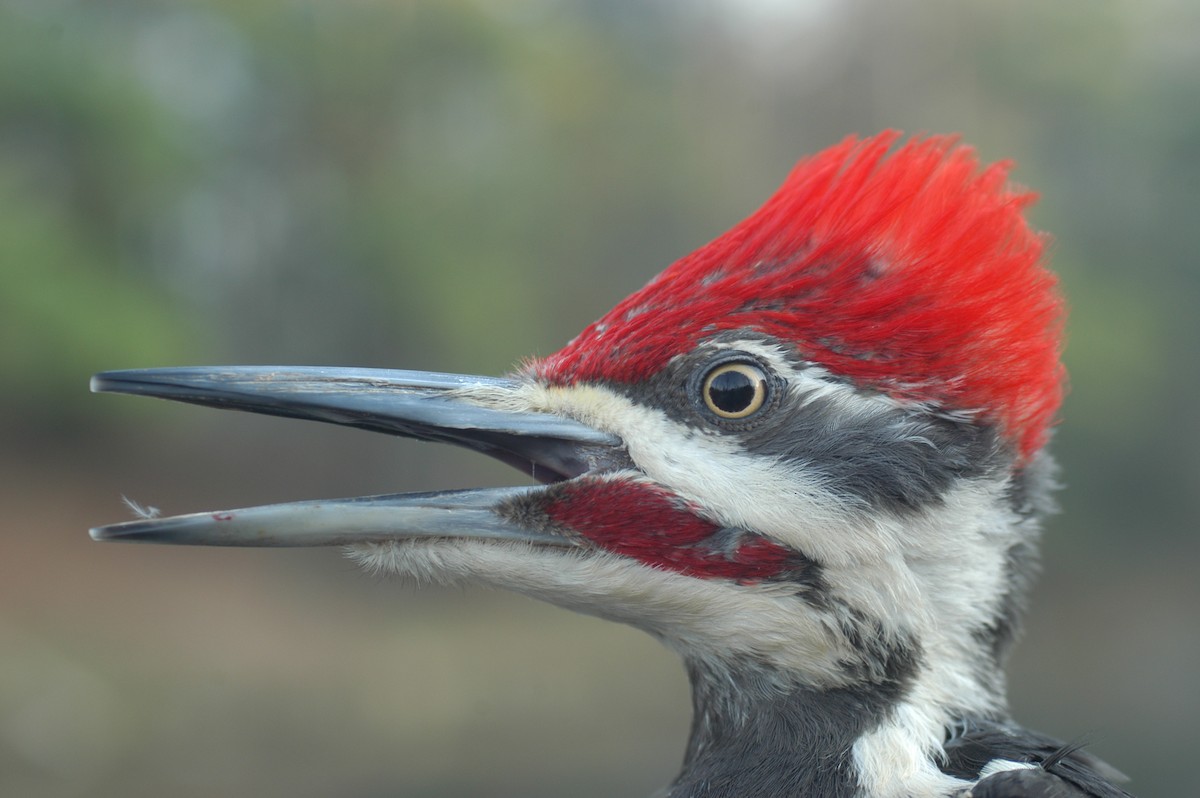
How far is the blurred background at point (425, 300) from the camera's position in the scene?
15078 millimetres

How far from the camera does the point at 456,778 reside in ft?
45.6

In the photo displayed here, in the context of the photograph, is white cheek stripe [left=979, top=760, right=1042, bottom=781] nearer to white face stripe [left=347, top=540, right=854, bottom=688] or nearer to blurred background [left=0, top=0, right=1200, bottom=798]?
white face stripe [left=347, top=540, right=854, bottom=688]

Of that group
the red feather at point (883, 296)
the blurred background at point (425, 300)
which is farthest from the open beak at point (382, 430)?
the blurred background at point (425, 300)

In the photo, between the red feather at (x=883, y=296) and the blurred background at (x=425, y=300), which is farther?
the blurred background at (x=425, y=300)

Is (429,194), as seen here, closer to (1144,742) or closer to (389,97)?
(389,97)

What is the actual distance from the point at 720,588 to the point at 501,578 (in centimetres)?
45

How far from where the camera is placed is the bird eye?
2.37 m

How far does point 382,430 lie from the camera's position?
2391 mm

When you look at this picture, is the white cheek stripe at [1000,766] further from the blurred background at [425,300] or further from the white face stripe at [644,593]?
the blurred background at [425,300]

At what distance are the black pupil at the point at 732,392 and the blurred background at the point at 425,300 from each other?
479 inches

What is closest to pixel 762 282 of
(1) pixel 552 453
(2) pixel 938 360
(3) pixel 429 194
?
(2) pixel 938 360

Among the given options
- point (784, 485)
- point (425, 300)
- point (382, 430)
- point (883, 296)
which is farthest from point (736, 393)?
point (425, 300)

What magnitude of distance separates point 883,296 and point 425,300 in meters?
19.0

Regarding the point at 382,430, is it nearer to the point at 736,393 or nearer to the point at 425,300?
the point at 736,393
